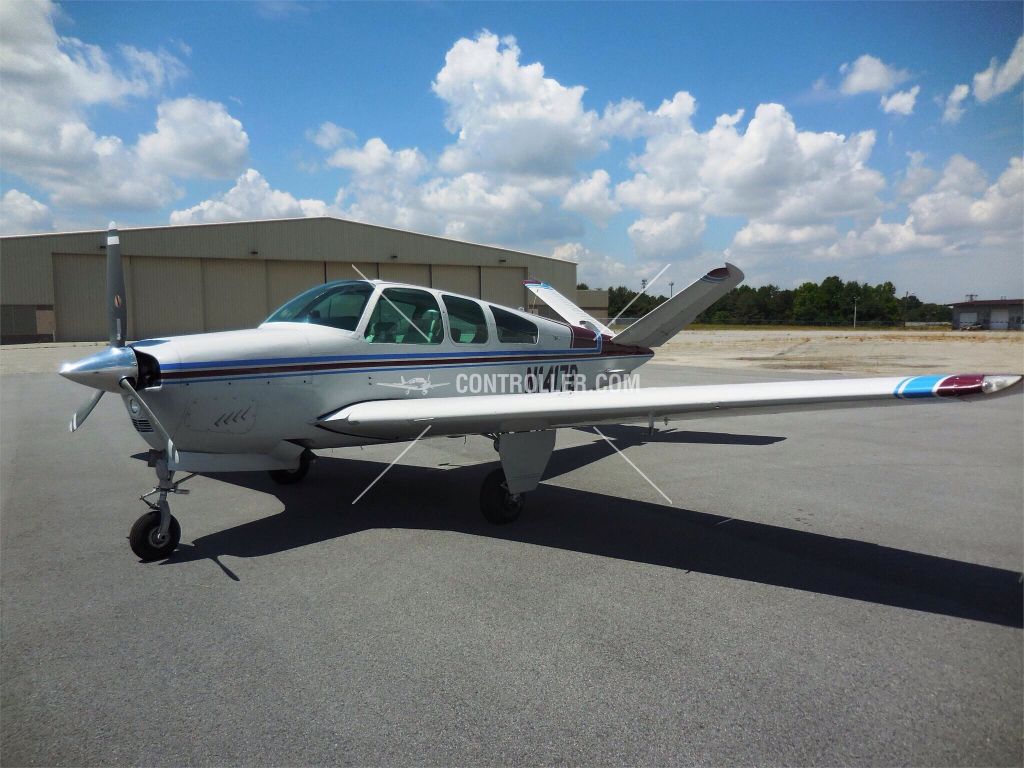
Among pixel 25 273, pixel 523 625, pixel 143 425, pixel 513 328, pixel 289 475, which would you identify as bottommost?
pixel 523 625

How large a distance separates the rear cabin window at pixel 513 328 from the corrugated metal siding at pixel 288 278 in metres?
33.4

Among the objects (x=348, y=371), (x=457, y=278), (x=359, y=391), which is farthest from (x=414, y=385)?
(x=457, y=278)

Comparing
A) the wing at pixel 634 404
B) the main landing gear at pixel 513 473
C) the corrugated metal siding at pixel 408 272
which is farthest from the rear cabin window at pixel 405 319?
the corrugated metal siding at pixel 408 272

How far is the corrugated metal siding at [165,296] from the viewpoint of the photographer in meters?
34.4

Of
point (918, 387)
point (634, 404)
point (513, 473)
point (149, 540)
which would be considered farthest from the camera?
point (513, 473)

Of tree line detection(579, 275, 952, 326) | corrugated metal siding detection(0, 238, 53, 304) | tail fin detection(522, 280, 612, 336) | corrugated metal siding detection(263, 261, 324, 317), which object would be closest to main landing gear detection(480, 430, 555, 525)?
tail fin detection(522, 280, 612, 336)

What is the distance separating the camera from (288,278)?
125 ft

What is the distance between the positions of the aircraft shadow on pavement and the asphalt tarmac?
0.10 feet

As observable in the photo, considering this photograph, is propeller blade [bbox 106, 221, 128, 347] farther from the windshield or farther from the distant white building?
the distant white building

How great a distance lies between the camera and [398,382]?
5594mm

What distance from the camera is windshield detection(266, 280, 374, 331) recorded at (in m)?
5.45

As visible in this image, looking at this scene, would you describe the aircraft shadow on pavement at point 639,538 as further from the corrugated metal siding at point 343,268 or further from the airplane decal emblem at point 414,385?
the corrugated metal siding at point 343,268

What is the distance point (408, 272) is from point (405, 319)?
118ft

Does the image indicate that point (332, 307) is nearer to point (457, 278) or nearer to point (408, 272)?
point (408, 272)
